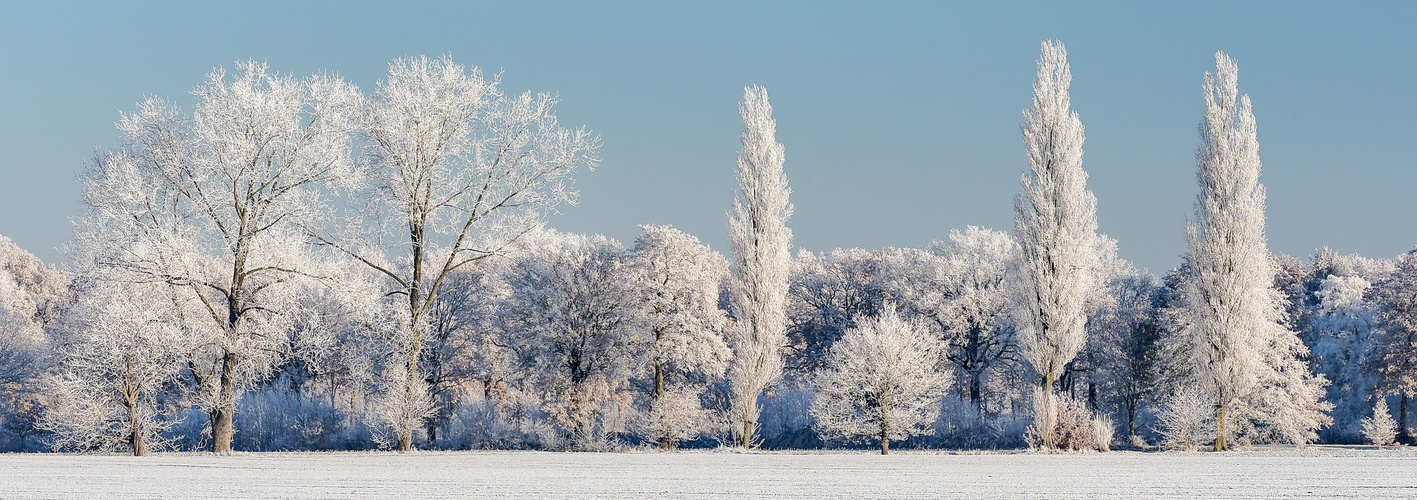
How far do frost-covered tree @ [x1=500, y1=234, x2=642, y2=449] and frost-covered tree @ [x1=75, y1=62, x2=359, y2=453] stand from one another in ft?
50.3

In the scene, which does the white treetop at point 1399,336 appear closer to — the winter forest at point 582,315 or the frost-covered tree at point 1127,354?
the winter forest at point 582,315

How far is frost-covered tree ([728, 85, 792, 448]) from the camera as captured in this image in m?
31.7

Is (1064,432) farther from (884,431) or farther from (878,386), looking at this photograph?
(878,386)

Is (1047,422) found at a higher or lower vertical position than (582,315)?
lower

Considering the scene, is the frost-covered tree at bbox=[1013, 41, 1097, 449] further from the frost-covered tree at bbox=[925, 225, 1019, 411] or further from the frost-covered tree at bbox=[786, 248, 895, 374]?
the frost-covered tree at bbox=[786, 248, 895, 374]

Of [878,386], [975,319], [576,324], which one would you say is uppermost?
[975,319]

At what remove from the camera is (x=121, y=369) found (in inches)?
913

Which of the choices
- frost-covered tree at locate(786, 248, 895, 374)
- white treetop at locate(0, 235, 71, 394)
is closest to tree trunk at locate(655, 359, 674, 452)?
frost-covered tree at locate(786, 248, 895, 374)

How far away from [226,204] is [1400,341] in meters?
38.5

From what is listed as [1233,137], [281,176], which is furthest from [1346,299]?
[281,176]

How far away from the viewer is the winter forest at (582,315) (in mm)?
22844

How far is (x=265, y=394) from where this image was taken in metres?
43.6

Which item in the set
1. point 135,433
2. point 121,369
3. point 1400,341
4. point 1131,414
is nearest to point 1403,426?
point 1400,341

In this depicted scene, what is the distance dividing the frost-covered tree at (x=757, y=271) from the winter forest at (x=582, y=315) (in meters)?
0.08
